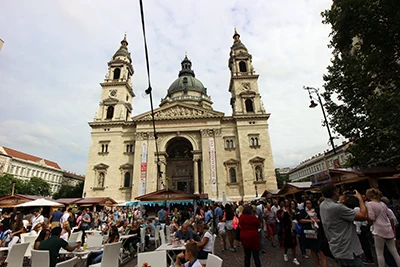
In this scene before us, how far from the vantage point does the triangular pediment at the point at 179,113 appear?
117 ft

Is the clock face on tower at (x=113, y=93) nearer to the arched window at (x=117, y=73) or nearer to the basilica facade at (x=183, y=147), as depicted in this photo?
the basilica facade at (x=183, y=147)

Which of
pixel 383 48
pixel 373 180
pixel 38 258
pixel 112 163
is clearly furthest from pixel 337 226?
pixel 112 163

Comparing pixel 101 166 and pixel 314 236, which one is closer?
pixel 314 236

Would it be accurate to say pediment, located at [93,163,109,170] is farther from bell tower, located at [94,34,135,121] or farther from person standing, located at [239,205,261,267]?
person standing, located at [239,205,261,267]

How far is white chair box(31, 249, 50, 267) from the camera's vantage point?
4785mm

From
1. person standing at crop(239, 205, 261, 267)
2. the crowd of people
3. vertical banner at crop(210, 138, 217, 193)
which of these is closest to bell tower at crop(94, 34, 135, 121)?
vertical banner at crop(210, 138, 217, 193)

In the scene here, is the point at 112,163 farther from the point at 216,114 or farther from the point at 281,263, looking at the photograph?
the point at 281,263

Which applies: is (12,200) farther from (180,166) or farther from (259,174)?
(259,174)

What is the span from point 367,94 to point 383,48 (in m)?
2.49

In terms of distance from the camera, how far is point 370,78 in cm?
1175

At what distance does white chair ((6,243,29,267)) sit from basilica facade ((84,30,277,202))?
24.4 metres

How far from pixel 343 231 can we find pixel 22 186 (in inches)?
2493

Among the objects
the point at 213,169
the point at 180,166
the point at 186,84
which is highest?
the point at 186,84

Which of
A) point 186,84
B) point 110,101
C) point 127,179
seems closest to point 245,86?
point 186,84
